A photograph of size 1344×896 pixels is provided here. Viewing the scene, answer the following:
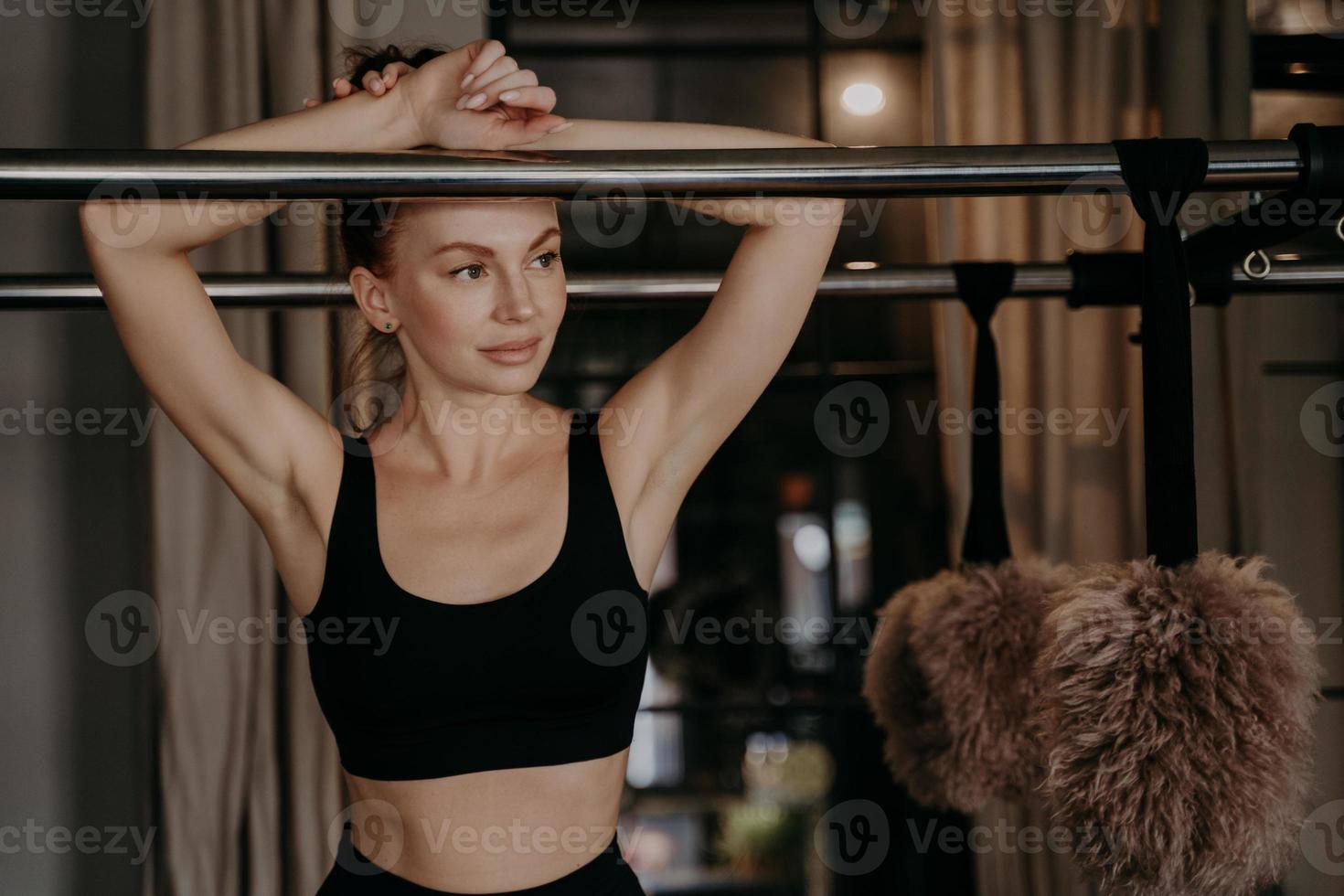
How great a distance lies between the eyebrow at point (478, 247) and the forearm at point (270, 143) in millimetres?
85

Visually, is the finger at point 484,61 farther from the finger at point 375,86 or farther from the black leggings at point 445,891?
the black leggings at point 445,891

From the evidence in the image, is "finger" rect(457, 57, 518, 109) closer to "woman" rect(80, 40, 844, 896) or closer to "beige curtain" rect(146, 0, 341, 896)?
"woman" rect(80, 40, 844, 896)

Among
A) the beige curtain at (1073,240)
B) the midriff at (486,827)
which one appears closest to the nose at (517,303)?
the midriff at (486,827)

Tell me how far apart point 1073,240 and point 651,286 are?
1123 mm

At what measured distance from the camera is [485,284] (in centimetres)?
89

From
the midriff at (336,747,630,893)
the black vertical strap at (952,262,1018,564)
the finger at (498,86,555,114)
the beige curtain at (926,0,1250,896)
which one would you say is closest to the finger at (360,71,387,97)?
the finger at (498,86,555,114)

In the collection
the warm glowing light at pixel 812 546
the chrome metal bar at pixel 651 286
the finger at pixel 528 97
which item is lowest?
the warm glowing light at pixel 812 546

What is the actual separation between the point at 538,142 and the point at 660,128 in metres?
0.10

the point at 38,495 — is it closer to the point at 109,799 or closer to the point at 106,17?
the point at 109,799

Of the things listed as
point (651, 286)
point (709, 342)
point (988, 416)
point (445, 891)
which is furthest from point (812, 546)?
point (445, 891)

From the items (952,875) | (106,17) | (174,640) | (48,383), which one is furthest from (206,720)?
(952,875)

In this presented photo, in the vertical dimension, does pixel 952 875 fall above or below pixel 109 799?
below

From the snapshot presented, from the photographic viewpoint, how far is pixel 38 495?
1.81m

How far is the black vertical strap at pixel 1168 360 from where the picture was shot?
2.42ft
